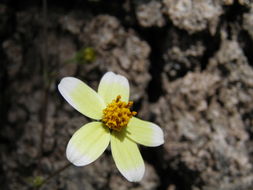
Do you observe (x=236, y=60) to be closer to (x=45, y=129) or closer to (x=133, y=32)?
(x=133, y=32)

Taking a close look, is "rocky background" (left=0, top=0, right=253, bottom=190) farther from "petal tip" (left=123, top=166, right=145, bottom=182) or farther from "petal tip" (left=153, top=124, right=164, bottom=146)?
"petal tip" (left=123, top=166, right=145, bottom=182)

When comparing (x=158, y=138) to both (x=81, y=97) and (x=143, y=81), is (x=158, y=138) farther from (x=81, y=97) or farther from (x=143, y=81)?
(x=143, y=81)

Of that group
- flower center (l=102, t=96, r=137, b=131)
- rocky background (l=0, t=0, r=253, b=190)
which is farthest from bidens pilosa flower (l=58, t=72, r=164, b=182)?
rocky background (l=0, t=0, r=253, b=190)

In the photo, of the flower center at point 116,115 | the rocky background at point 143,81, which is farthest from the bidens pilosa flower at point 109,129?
the rocky background at point 143,81

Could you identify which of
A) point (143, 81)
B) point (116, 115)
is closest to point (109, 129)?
point (116, 115)

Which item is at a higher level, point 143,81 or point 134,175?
point 143,81

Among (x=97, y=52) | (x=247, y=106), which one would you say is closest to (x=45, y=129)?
(x=97, y=52)
